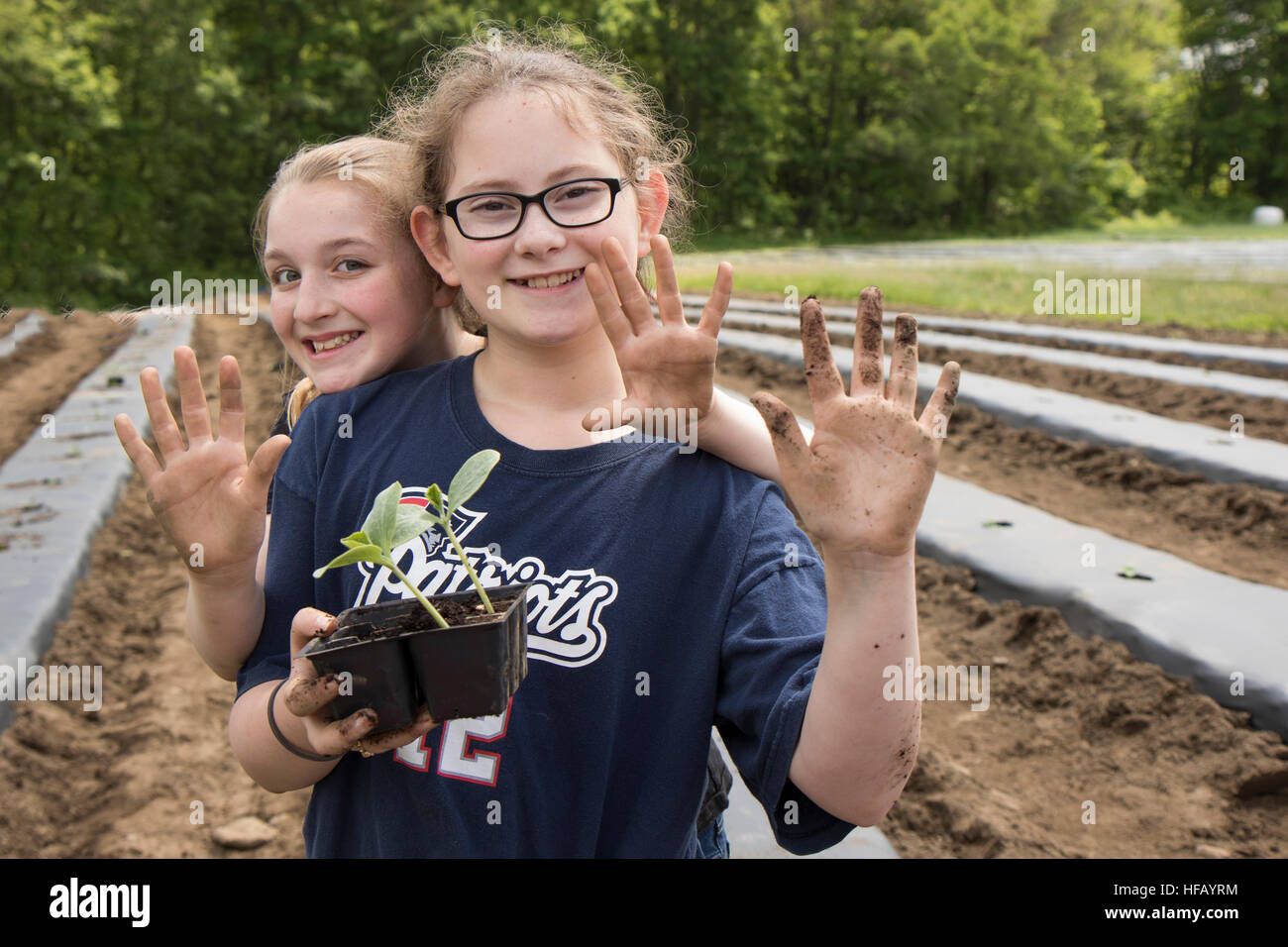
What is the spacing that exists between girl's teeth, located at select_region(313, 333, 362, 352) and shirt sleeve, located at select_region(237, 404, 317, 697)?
36cm

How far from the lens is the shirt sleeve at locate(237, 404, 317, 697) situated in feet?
4.12

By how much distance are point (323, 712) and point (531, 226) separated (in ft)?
2.07

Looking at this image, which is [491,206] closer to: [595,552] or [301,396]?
[595,552]

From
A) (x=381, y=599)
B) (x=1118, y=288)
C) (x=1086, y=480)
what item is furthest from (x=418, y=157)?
(x=1118, y=288)

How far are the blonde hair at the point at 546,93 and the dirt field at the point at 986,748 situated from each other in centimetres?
177

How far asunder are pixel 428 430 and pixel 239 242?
23.5 m

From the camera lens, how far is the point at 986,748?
279 cm

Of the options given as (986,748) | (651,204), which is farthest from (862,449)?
(986,748)

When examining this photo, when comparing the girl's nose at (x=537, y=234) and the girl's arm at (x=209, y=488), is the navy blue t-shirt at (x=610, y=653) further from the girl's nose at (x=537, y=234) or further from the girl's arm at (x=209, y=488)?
the girl's nose at (x=537, y=234)

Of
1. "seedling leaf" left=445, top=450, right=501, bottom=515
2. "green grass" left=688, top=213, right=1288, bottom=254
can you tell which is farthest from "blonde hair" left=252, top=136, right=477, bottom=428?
"green grass" left=688, top=213, right=1288, bottom=254

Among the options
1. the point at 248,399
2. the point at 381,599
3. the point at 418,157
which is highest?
the point at 418,157

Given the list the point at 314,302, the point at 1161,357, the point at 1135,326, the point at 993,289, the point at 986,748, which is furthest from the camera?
the point at 993,289
